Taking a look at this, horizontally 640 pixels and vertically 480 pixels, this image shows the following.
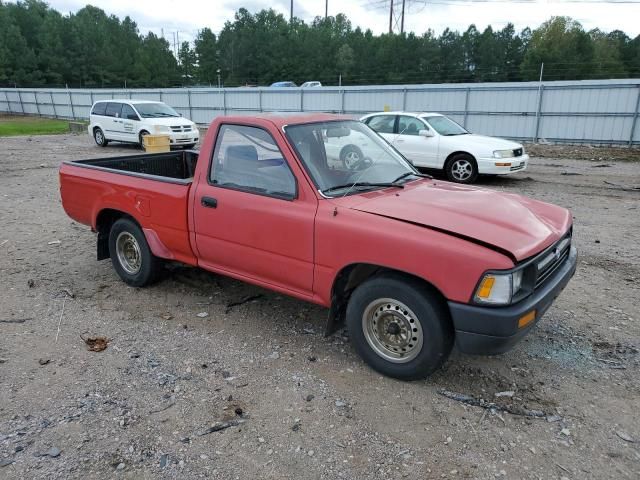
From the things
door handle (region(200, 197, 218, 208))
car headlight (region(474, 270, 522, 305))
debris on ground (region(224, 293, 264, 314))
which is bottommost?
debris on ground (region(224, 293, 264, 314))

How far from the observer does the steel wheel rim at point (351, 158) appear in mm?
4012

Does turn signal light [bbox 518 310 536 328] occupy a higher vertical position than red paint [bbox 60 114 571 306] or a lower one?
lower

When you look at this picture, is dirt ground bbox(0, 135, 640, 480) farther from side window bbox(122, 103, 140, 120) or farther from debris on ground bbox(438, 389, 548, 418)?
→ side window bbox(122, 103, 140, 120)

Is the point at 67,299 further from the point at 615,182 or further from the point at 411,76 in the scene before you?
the point at 411,76

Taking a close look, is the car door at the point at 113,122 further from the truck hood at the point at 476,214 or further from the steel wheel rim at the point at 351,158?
the truck hood at the point at 476,214

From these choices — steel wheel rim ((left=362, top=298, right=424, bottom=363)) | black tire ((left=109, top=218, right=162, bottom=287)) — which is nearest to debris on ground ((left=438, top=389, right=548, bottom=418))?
steel wheel rim ((left=362, top=298, right=424, bottom=363))

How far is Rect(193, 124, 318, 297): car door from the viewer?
367 cm

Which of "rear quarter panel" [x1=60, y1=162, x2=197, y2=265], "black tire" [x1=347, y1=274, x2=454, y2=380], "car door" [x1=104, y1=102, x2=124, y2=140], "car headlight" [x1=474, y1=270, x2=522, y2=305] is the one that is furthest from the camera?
"car door" [x1=104, y1=102, x2=124, y2=140]

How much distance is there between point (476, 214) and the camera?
3.38m

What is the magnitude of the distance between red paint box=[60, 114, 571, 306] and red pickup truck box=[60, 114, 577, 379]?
0.01m

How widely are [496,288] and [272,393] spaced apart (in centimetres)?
165

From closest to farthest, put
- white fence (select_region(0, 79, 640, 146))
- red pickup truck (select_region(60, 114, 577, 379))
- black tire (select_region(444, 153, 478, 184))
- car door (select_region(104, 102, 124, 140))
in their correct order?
1. red pickup truck (select_region(60, 114, 577, 379))
2. black tire (select_region(444, 153, 478, 184))
3. white fence (select_region(0, 79, 640, 146))
4. car door (select_region(104, 102, 124, 140))

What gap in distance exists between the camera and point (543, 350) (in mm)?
3939

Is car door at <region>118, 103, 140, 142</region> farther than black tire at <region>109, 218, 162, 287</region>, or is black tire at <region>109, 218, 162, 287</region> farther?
car door at <region>118, 103, 140, 142</region>
